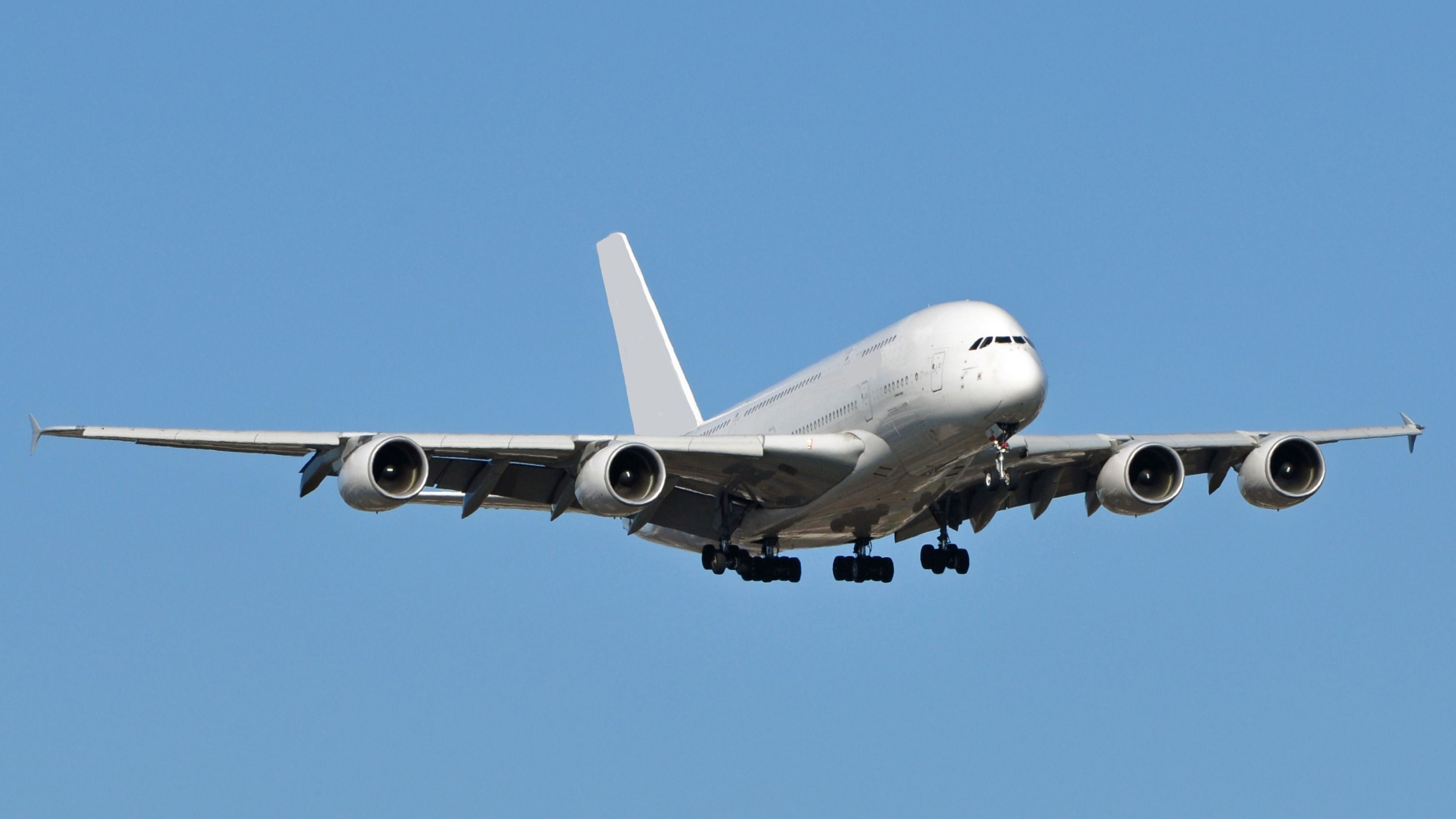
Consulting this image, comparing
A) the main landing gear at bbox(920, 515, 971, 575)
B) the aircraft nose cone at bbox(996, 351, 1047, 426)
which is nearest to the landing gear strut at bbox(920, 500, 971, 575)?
the main landing gear at bbox(920, 515, 971, 575)

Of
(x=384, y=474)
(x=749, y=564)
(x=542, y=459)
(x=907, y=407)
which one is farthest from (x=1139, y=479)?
(x=384, y=474)

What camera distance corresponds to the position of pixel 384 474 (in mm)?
38469

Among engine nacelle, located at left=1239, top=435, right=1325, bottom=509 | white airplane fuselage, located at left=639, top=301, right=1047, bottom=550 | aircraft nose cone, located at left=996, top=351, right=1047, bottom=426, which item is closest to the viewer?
aircraft nose cone, located at left=996, top=351, right=1047, bottom=426

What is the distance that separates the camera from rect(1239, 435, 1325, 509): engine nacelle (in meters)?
42.5

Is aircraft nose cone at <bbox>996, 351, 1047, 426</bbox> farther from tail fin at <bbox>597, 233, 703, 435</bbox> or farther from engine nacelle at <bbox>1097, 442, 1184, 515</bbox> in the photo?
tail fin at <bbox>597, 233, 703, 435</bbox>

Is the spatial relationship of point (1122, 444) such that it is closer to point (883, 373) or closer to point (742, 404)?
point (883, 373)

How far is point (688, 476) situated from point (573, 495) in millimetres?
2494

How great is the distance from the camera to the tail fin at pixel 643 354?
57906 mm

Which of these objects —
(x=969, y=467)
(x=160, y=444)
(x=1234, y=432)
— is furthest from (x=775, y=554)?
(x=160, y=444)

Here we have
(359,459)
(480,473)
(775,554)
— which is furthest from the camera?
(775,554)

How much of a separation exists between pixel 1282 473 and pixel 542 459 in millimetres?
16181

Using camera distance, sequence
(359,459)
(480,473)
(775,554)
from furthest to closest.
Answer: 1. (775,554)
2. (480,473)
3. (359,459)

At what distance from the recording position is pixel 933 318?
3881 cm

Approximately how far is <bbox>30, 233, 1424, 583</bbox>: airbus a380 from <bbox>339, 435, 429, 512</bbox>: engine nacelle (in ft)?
0.14
